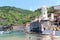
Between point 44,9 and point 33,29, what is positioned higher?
point 44,9

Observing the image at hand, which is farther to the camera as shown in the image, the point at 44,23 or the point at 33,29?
the point at 33,29

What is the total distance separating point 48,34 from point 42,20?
18.6m

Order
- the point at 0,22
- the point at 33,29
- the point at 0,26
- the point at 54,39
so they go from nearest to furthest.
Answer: the point at 54,39, the point at 33,29, the point at 0,26, the point at 0,22

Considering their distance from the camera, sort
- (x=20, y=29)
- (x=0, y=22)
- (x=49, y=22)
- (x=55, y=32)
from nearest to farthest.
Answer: (x=55, y=32)
(x=49, y=22)
(x=20, y=29)
(x=0, y=22)

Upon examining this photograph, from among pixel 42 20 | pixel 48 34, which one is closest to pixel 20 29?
pixel 42 20

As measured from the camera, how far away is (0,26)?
102 m

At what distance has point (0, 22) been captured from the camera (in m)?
110

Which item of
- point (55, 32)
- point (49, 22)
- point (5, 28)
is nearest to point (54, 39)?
point (55, 32)

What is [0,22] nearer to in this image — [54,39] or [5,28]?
[5,28]

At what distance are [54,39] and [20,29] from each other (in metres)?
58.3

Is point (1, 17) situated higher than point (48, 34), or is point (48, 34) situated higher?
point (1, 17)

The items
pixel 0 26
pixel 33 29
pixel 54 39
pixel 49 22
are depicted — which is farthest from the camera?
pixel 0 26

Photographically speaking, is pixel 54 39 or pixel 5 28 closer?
pixel 54 39

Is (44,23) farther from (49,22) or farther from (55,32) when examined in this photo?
(55,32)
